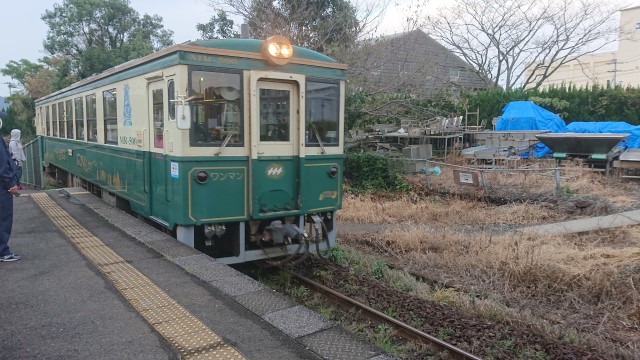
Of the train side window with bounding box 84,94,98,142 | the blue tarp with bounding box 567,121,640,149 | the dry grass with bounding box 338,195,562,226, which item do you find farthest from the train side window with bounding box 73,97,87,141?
the blue tarp with bounding box 567,121,640,149

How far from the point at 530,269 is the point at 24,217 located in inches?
302

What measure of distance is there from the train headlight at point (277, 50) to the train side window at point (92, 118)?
4.78 meters

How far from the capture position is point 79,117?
1070cm

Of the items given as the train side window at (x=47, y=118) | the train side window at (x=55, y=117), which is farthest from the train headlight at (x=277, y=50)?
the train side window at (x=47, y=118)

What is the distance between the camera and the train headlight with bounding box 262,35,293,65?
6.04 meters

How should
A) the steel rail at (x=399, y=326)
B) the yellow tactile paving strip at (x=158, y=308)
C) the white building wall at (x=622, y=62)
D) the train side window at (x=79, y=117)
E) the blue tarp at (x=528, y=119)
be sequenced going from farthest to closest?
the white building wall at (x=622, y=62), the blue tarp at (x=528, y=119), the train side window at (x=79, y=117), the steel rail at (x=399, y=326), the yellow tactile paving strip at (x=158, y=308)

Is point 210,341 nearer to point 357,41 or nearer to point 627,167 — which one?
point 357,41

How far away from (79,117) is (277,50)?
6580mm

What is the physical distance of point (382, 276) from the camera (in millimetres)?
6883

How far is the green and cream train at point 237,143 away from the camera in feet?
19.0

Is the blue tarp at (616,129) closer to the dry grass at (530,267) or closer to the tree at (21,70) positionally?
the dry grass at (530,267)

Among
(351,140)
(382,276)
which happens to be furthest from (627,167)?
(382,276)

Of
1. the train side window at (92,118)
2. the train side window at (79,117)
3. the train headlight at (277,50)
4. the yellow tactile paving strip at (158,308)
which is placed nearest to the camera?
the yellow tactile paving strip at (158,308)

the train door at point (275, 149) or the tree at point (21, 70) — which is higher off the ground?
the tree at point (21, 70)
